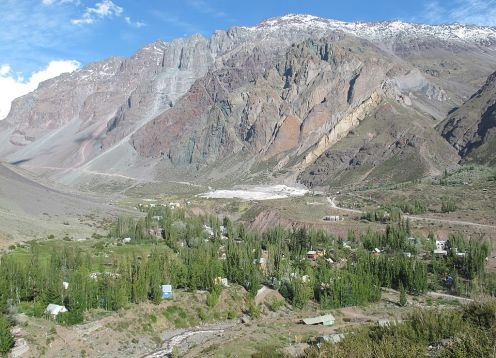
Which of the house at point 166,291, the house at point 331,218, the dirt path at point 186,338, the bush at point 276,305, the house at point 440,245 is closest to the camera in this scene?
the dirt path at point 186,338

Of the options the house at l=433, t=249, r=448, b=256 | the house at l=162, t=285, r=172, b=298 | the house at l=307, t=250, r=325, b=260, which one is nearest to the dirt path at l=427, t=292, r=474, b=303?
the house at l=433, t=249, r=448, b=256

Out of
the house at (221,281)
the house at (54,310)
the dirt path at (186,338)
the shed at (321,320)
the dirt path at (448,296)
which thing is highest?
the house at (54,310)

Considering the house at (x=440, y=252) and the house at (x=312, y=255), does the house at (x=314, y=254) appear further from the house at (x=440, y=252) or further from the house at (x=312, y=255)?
the house at (x=440, y=252)

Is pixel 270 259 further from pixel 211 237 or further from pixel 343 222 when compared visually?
pixel 343 222

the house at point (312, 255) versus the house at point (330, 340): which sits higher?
the house at point (330, 340)

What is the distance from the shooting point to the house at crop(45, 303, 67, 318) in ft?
193

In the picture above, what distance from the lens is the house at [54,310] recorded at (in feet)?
193

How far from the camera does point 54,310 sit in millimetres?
59719

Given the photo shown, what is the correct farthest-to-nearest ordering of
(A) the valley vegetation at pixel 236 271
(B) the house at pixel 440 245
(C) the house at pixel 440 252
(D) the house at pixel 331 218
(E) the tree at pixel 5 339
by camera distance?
(D) the house at pixel 331 218 → (B) the house at pixel 440 245 → (C) the house at pixel 440 252 → (A) the valley vegetation at pixel 236 271 → (E) the tree at pixel 5 339

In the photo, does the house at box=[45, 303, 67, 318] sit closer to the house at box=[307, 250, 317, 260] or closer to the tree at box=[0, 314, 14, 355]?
the tree at box=[0, 314, 14, 355]

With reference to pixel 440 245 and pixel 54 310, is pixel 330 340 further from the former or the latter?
pixel 440 245

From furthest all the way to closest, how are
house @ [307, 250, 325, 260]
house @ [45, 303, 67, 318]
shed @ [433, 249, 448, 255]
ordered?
1. house @ [307, 250, 325, 260]
2. shed @ [433, 249, 448, 255]
3. house @ [45, 303, 67, 318]

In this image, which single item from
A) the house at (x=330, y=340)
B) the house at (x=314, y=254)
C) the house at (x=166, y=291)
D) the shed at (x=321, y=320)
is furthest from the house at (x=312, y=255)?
the house at (x=330, y=340)

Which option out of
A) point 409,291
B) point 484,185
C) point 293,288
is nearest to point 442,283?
point 409,291
